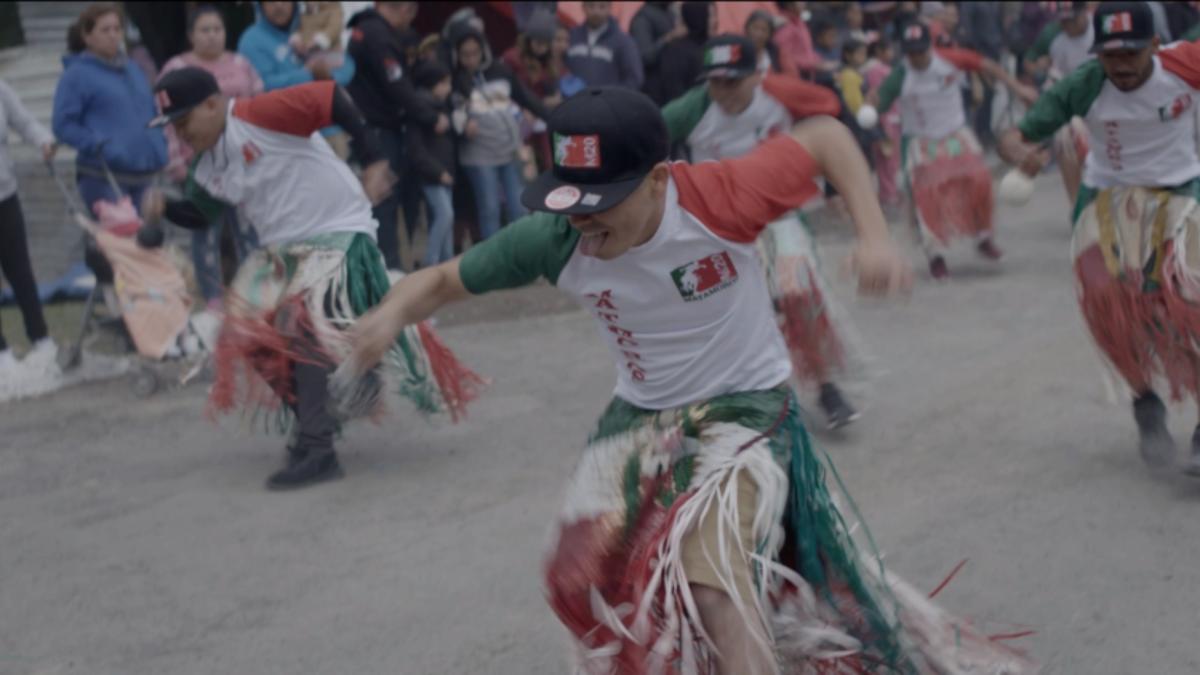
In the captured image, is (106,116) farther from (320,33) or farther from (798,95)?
(798,95)

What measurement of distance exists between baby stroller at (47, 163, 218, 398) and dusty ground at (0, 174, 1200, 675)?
9.3 inches

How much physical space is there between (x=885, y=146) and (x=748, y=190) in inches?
410

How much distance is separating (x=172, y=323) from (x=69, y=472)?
1357mm

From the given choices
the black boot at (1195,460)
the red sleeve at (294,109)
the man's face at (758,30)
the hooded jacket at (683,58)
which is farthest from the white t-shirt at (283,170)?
the man's face at (758,30)

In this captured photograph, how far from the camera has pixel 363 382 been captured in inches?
237

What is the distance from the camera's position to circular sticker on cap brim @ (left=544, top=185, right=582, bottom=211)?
11.3ft

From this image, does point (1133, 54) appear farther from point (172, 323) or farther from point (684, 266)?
point (172, 323)

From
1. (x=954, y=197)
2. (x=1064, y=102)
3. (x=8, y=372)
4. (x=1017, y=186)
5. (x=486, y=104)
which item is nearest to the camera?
(x=1064, y=102)

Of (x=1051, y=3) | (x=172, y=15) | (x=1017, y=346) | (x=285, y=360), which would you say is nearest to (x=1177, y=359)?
(x=1017, y=346)

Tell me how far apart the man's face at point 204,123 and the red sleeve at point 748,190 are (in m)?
3.02

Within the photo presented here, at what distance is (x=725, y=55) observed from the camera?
7121mm

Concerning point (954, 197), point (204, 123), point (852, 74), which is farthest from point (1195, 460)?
point (852, 74)

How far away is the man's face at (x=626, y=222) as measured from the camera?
358 centimetres

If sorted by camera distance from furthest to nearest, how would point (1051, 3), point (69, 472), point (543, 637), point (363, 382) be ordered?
point (1051, 3)
point (69, 472)
point (363, 382)
point (543, 637)
